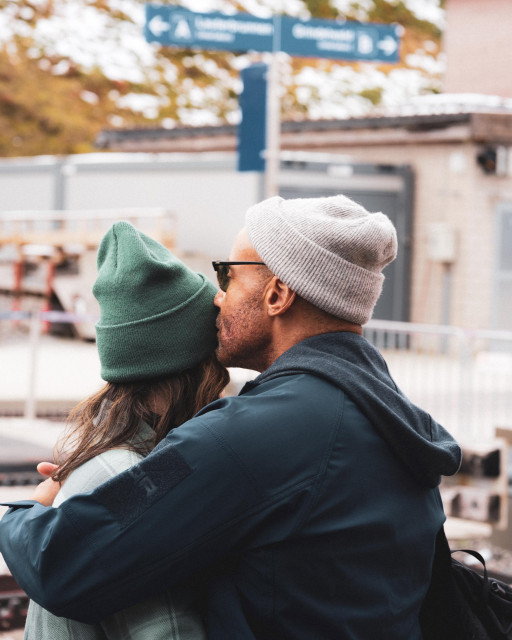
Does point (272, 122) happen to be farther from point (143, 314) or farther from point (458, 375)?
point (143, 314)

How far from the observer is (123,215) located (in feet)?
55.9

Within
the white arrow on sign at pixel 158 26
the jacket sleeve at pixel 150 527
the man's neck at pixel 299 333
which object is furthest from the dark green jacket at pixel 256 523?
the white arrow on sign at pixel 158 26

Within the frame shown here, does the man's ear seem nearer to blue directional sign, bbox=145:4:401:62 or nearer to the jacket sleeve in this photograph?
the jacket sleeve

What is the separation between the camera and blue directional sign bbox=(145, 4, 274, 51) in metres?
7.39

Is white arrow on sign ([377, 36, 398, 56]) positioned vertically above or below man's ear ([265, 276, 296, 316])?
above

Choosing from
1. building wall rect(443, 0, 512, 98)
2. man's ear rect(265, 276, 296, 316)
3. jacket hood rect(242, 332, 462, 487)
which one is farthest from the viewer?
building wall rect(443, 0, 512, 98)

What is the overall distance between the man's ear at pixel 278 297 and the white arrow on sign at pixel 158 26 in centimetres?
624

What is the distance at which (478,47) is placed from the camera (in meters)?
21.2

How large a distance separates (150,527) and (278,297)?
0.50 m

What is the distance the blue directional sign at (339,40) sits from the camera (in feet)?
24.8

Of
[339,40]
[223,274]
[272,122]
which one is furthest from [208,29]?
[223,274]

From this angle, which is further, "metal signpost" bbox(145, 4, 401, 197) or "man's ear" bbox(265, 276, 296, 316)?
"metal signpost" bbox(145, 4, 401, 197)

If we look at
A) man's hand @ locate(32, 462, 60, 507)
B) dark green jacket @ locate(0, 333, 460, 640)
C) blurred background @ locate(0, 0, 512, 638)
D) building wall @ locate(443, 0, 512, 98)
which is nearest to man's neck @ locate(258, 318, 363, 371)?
dark green jacket @ locate(0, 333, 460, 640)

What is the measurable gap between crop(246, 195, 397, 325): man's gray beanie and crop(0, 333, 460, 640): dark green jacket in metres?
0.15
